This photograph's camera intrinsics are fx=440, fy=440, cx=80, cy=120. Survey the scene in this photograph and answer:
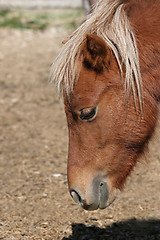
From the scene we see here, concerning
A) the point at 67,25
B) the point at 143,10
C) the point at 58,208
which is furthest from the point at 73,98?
the point at 67,25

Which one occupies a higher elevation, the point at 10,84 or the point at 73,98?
the point at 73,98

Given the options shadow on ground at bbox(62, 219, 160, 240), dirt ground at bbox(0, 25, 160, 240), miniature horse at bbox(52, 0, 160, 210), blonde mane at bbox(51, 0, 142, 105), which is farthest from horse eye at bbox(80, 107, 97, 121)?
shadow on ground at bbox(62, 219, 160, 240)

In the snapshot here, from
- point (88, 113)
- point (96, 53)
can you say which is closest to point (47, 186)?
point (88, 113)

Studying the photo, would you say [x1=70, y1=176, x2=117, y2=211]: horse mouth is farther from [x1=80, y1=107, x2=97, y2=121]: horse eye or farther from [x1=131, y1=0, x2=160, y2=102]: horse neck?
[x1=131, y1=0, x2=160, y2=102]: horse neck

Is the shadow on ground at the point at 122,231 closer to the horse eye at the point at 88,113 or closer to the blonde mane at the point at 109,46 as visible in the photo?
the horse eye at the point at 88,113

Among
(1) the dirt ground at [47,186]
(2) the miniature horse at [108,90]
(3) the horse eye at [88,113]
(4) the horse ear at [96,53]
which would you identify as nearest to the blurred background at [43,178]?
(1) the dirt ground at [47,186]

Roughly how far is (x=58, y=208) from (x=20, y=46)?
531cm

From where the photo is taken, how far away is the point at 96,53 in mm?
2479

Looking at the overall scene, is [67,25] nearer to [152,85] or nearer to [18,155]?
[18,155]

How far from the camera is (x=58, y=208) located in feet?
11.2

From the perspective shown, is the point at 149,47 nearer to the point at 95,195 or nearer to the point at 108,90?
the point at 108,90

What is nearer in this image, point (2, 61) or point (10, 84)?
point (10, 84)

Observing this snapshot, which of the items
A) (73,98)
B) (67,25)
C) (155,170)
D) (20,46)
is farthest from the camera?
(67,25)

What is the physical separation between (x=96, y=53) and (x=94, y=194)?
818 mm
